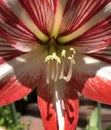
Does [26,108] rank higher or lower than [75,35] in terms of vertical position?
lower

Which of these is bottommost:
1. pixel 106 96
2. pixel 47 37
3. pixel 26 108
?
pixel 26 108

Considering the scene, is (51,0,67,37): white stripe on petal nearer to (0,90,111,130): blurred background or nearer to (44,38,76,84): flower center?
(44,38,76,84): flower center

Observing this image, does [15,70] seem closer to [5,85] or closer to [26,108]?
[5,85]

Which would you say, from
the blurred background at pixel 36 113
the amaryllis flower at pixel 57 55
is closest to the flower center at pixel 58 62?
the amaryllis flower at pixel 57 55

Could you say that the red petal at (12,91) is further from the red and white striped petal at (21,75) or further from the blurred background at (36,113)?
the blurred background at (36,113)

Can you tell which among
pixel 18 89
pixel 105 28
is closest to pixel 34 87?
pixel 18 89
